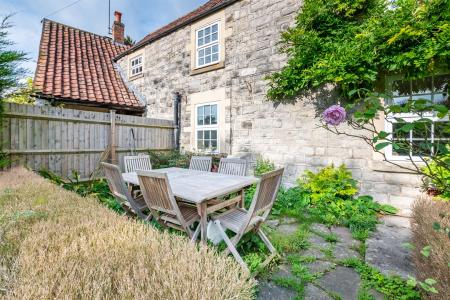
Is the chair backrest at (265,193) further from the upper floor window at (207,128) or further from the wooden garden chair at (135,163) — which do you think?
the upper floor window at (207,128)

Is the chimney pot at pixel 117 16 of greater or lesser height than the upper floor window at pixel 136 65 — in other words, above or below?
above

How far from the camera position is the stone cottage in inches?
178

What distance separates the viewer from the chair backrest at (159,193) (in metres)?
2.50

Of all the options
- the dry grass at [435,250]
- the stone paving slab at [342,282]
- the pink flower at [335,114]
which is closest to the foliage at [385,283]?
the stone paving slab at [342,282]

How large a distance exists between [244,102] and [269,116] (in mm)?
884

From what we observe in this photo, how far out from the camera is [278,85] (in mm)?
5312

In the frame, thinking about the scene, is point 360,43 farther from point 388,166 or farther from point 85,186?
→ point 85,186

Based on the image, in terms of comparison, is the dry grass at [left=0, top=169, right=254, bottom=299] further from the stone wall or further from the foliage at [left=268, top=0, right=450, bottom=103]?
the stone wall

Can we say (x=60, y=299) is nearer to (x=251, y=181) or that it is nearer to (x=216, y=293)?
(x=216, y=293)

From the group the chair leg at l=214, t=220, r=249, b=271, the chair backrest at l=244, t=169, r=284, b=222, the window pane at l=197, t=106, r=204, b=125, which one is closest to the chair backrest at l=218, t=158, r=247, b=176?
Result: the chair backrest at l=244, t=169, r=284, b=222

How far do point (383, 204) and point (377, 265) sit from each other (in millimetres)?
2172

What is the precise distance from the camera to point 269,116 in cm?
573

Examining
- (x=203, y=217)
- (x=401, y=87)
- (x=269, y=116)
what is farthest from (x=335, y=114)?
(x=269, y=116)

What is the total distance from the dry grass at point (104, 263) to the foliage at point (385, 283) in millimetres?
1755
